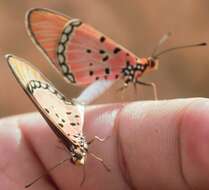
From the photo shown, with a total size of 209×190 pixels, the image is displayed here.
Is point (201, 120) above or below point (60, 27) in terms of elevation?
below

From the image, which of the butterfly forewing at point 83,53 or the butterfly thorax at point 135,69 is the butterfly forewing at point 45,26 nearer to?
the butterfly forewing at point 83,53

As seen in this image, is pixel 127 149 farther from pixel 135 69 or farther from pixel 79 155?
pixel 135 69

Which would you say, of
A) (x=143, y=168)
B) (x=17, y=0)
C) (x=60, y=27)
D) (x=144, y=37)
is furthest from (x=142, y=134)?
(x=17, y=0)

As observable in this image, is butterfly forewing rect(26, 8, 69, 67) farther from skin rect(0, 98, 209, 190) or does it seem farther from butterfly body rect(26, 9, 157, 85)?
skin rect(0, 98, 209, 190)

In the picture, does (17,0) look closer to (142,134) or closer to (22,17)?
(22,17)

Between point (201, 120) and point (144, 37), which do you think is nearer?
point (201, 120)
